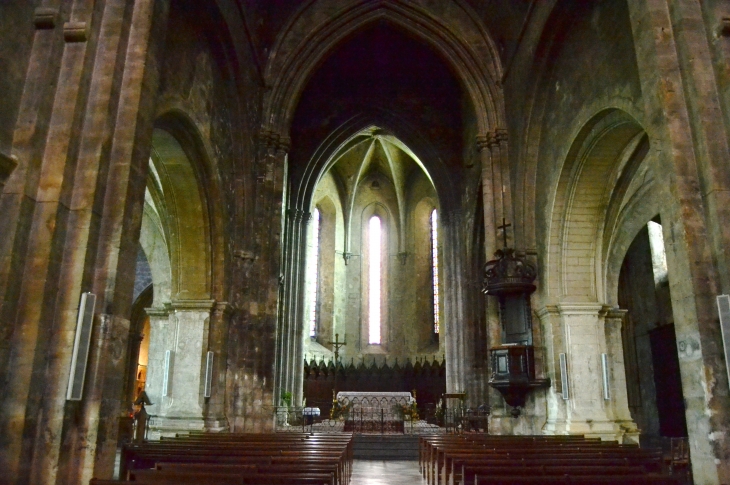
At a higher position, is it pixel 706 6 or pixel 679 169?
pixel 706 6

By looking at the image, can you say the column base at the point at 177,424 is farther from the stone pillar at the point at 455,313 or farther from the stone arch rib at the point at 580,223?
the stone pillar at the point at 455,313

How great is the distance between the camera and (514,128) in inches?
546

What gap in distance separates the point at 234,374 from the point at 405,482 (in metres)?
4.90

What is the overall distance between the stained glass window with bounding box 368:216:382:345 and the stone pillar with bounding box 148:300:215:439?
15333 millimetres

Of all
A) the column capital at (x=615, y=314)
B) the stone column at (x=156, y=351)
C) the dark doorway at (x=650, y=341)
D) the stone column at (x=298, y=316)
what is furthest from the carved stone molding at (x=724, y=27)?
the stone column at (x=298, y=316)

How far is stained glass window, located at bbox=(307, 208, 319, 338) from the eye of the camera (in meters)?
25.2

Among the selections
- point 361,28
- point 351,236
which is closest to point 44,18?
point 361,28

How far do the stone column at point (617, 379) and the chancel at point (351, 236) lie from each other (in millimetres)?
66

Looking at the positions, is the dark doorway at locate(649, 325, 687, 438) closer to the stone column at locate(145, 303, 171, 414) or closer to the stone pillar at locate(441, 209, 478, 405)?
the stone pillar at locate(441, 209, 478, 405)

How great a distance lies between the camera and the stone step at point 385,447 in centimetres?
1366

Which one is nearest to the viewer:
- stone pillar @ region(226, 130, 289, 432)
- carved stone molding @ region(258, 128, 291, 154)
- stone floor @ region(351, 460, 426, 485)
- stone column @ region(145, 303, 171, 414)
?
stone floor @ region(351, 460, 426, 485)

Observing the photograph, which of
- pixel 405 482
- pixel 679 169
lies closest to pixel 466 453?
pixel 405 482

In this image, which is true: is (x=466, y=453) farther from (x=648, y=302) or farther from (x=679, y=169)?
(x=648, y=302)

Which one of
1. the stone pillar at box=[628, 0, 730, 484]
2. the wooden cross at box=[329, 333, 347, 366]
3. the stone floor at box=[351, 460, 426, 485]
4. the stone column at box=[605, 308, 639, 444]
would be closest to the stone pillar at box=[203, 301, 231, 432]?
the stone floor at box=[351, 460, 426, 485]
